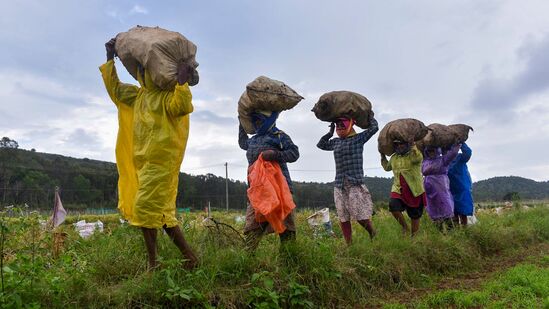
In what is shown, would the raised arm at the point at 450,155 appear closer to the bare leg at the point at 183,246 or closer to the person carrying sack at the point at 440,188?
the person carrying sack at the point at 440,188

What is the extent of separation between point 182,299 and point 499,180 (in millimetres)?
59410

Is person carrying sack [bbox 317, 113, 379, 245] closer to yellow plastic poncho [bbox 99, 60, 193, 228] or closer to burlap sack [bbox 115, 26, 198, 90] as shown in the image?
yellow plastic poncho [bbox 99, 60, 193, 228]

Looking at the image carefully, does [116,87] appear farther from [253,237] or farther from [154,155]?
[253,237]

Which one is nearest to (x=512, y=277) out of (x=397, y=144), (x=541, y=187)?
(x=397, y=144)

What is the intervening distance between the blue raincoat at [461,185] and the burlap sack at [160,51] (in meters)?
5.57

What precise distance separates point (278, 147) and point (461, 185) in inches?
179

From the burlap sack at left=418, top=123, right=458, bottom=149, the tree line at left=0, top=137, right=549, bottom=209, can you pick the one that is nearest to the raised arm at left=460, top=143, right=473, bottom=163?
the burlap sack at left=418, top=123, right=458, bottom=149

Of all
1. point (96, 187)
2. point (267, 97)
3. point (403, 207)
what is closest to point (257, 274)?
point (267, 97)

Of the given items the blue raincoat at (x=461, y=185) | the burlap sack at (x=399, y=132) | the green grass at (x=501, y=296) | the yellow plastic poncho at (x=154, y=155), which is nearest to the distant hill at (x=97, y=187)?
the blue raincoat at (x=461, y=185)

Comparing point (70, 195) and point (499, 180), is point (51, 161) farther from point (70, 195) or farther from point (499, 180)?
point (499, 180)

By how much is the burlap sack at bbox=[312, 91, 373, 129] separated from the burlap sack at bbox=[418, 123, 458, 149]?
6.59ft

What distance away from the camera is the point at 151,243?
3742mm

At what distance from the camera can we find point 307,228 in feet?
25.9

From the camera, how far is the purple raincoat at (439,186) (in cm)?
729
